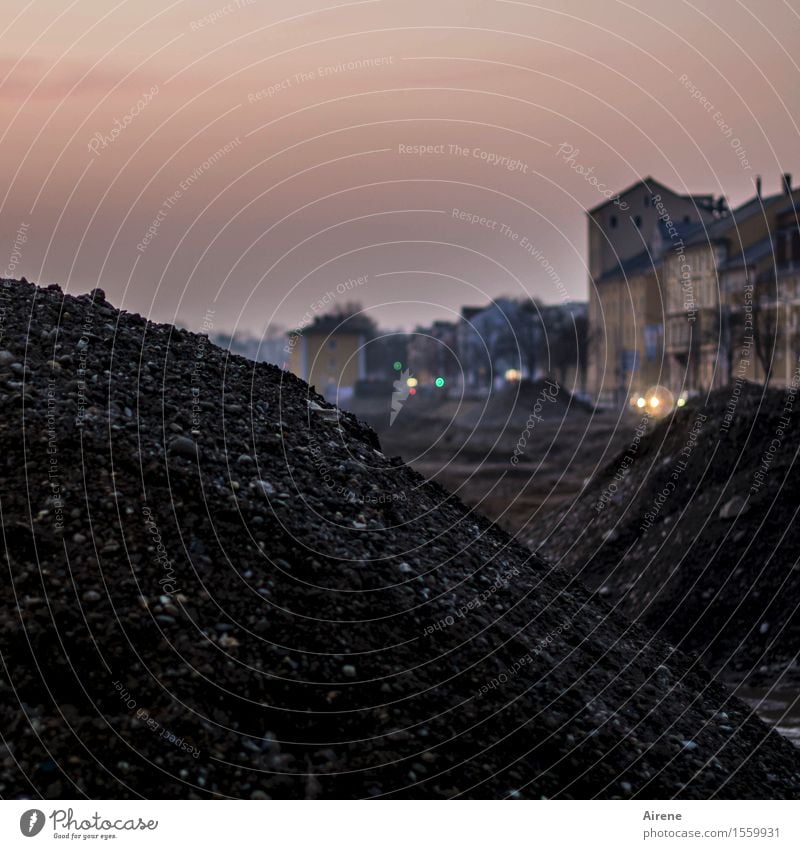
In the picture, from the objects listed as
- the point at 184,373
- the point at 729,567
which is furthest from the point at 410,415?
the point at 184,373

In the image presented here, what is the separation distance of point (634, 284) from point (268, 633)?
4159 inches

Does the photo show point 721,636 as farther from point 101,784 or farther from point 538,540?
point 101,784

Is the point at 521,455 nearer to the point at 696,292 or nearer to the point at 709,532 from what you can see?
the point at 696,292

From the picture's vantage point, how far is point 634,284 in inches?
4412

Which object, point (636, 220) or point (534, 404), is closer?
point (534, 404)

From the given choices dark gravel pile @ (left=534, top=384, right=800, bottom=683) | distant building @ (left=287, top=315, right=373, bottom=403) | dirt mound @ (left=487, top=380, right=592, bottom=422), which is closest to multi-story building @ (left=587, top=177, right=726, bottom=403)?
dirt mound @ (left=487, top=380, right=592, bottom=422)

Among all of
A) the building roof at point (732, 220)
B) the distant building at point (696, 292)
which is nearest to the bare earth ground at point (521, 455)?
the distant building at point (696, 292)

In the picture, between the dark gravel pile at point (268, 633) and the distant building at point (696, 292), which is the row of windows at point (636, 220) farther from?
the dark gravel pile at point (268, 633)

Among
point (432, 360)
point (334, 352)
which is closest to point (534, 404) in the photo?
point (334, 352)

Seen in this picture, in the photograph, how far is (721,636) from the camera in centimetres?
1992

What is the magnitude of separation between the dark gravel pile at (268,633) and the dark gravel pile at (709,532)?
24.0 feet

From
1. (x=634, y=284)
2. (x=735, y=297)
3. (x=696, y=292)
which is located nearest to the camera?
(x=735, y=297)

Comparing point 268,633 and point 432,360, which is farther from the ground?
point 432,360

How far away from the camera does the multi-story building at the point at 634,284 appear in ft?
341
